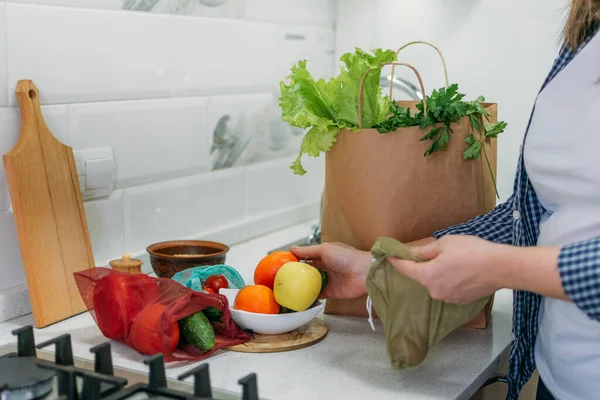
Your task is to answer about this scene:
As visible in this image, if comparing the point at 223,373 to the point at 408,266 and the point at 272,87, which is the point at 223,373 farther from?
the point at 272,87

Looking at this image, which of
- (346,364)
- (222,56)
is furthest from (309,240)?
(346,364)

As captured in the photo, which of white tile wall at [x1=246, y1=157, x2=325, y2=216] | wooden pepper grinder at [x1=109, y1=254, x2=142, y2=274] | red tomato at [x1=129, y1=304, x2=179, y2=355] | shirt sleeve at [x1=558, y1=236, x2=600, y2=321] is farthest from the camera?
white tile wall at [x1=246, y1=157, x2=325, y2=216]

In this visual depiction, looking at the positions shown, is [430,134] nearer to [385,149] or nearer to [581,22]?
[385,149]

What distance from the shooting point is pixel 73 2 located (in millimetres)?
1312

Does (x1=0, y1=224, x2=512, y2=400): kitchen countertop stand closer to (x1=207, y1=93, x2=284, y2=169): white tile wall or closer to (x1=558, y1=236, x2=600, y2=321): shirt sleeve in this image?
(x1=558, y1=236, x2=600, y2=321): shirt sleeve

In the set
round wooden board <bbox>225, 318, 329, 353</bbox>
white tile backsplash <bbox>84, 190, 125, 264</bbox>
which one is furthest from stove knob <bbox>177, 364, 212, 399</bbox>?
white tile backsplash <bbox>84, 190, 125, 264</bbox>

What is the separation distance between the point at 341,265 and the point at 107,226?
0.46 m

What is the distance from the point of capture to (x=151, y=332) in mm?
1105

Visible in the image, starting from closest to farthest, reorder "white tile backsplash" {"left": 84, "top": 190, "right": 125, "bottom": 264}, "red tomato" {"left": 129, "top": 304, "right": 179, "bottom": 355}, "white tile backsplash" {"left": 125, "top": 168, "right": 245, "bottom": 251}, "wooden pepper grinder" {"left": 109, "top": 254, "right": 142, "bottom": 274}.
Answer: "red tomato" {"left": 129, "top": 304, "right": 179, "bottom": 355}, "wooden pepper grinder" {"left": 109, "top": 254, "right": 142, "bottom": 274}, "white tile backsplash" {"left": 84, "top": 190, "right": 125, "bottom": 264}, "white tile backsplash" {"left": 125, "top": 168, "right": 245, "bottom": 251}

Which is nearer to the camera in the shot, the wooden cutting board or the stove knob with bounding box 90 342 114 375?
the stove knob with bounding box 90 342 114 375

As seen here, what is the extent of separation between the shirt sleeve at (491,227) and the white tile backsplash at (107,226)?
1.95 ft

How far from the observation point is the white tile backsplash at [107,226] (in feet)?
4.64

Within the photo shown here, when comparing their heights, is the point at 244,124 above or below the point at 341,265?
above

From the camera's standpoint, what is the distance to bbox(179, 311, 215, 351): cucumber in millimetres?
1119
